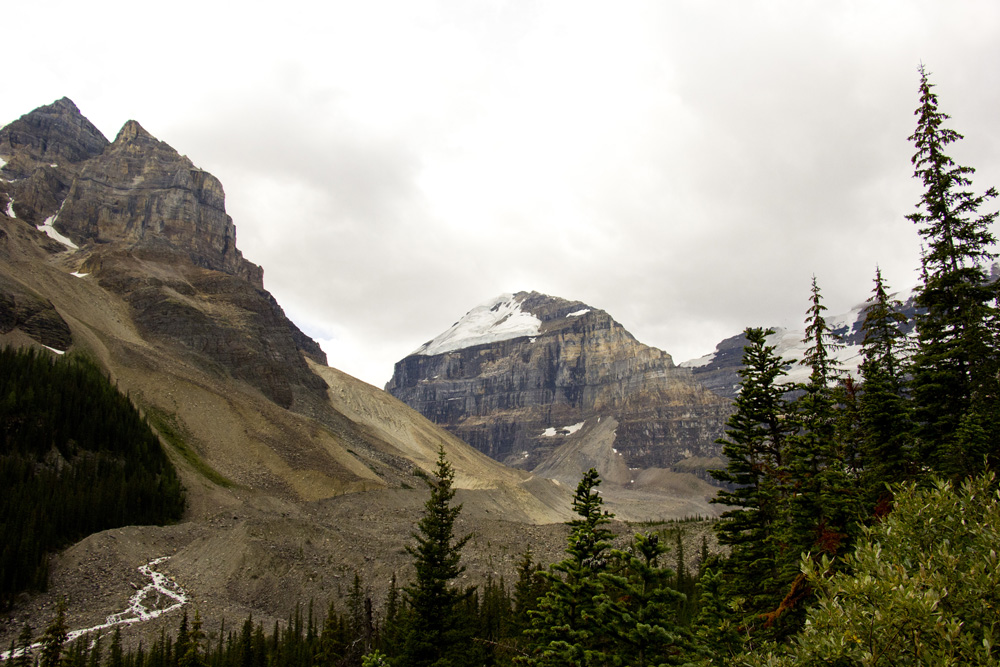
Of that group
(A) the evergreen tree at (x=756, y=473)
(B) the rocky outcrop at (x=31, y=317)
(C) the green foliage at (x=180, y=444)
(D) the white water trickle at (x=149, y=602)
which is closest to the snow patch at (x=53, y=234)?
(B) the rocky outcrop at (x=31, y=317)

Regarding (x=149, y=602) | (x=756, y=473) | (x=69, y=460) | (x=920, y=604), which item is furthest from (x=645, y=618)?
(x=69, y=460)

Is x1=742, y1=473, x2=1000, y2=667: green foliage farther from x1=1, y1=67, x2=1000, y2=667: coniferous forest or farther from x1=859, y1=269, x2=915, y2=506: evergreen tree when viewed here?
x1=859, y1=269, x2=915, y2=506: evergreen tree

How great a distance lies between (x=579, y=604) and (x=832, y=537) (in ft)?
24.4

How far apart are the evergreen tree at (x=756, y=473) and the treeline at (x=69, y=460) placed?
206 feet

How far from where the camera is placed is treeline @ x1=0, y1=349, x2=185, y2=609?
6712 cm

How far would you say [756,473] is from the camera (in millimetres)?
20328

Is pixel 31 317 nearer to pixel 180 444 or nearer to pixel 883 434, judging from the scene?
pixel 180 444

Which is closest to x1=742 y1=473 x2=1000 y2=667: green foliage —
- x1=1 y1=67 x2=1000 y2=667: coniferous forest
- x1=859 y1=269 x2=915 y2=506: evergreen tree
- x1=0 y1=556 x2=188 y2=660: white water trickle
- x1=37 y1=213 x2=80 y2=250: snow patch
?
x1=1 y1=67 x2=1000 y2=667: coniferous forest

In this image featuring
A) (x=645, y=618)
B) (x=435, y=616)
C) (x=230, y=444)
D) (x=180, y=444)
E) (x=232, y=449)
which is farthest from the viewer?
(x=230, y=444)

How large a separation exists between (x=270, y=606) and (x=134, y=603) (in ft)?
40.0

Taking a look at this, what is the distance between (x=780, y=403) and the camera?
21859mm

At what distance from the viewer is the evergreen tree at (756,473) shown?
1962 cm

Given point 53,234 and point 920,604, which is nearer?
point 920,604

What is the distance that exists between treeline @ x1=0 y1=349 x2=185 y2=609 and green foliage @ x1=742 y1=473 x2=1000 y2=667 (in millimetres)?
68730
